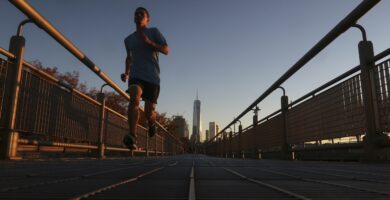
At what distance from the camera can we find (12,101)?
4410 mm

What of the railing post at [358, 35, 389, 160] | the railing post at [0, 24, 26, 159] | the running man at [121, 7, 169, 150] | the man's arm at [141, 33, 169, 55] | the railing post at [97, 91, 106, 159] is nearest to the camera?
the railing post at [0, 24, 26, 159]

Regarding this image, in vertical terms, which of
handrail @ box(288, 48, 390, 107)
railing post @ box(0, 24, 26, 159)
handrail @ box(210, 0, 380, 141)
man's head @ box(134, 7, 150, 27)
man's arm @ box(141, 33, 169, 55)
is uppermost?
man's head @ box(134, 7, 150, 27)

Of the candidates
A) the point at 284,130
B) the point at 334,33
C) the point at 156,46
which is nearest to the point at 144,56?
the point at 156,46

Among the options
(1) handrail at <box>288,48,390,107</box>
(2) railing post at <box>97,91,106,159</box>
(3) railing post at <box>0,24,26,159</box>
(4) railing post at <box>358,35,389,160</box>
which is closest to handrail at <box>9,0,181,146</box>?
(3) railing post at <box>0,24,26,159</box>

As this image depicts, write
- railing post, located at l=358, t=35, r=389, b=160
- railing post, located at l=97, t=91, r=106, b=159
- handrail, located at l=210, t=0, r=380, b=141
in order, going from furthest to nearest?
railing post, located at l=97, t=91, r=106, b=159
railing post, located at l=358, t=35, r=389, b=160
handrail, located at l=210, t=0, r=380, b=141

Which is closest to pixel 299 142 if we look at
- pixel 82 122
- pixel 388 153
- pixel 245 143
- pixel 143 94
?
pixel 388 153

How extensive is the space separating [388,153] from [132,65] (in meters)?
3.63

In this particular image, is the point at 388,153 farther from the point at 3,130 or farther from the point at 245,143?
the point at 245,143

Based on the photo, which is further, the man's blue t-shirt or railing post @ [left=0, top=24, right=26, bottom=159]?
the man's blue t-shirt

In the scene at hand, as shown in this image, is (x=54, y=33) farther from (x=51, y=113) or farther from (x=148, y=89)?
(x=51, y=113)

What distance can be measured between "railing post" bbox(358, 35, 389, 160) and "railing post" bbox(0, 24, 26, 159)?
464cm

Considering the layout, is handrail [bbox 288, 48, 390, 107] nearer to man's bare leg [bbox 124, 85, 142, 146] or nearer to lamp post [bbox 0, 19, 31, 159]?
man's bare leg [bbox 124, 85, 142, 146]

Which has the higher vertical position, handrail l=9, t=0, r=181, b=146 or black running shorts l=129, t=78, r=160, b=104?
handrail l=9, t=0, r=181, b=146

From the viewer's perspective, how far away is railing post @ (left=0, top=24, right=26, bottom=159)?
430 cm
